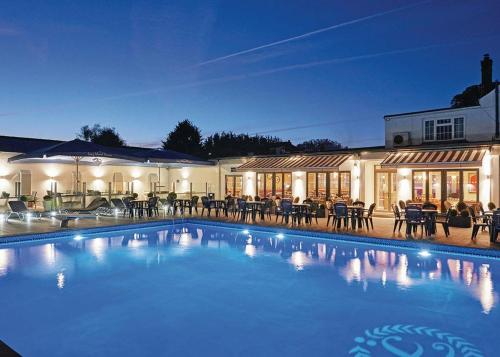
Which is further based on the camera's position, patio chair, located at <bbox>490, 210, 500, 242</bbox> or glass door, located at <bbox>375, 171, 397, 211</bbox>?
glass door, located at <bbox>375, 171, 397, 211</bbox>

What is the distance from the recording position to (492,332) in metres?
7.39

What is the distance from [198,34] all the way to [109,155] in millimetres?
10086

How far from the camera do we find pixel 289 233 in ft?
62.0

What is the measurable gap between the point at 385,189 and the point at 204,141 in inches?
2176

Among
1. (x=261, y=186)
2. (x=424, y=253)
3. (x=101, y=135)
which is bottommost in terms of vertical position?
(x=424, y=253)

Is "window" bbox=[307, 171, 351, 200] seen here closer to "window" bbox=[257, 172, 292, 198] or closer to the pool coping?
"window" bbox=[257, 172, 292, 198]

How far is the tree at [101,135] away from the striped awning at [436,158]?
58.3m

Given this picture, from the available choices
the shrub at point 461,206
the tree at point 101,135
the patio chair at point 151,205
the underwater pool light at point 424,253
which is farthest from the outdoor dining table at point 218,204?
the tree at point 101,135

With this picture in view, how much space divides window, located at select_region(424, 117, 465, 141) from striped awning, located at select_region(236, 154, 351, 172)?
18.0ft

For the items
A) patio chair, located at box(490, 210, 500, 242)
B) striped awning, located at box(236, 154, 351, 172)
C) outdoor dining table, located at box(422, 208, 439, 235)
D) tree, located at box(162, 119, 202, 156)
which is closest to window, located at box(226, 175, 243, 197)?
striped awning, located at box(236, 154, 351, 172)

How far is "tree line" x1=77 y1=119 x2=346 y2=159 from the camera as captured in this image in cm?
6971

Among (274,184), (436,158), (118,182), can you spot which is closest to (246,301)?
(436,158)

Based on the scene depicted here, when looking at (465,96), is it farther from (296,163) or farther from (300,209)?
(300,209)

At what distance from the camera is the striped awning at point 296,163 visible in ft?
79.0
